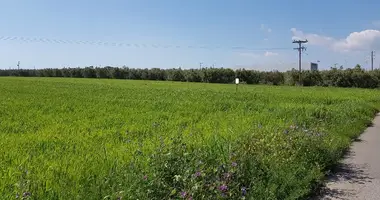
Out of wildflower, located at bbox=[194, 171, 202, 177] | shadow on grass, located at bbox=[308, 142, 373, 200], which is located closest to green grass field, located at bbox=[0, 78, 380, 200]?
wildflower, located at bbox=[194, 171, 202, 177]

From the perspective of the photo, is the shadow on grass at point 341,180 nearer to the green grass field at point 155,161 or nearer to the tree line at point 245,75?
the green grass field at point 155,161

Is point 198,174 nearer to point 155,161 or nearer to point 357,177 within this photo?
point 155,161

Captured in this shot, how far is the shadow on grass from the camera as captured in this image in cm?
579

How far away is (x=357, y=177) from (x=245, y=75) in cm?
6268

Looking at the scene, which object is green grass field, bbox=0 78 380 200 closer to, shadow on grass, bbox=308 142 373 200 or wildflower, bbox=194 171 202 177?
wildflower, bbox=194 171 202 177

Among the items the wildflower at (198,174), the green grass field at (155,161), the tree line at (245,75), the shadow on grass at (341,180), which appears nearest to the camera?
the green grass field at (155,161)

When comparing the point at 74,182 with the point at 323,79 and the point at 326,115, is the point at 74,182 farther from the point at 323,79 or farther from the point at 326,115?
the point at 323,79

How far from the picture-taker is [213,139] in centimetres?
795

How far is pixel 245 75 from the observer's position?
6894 cm

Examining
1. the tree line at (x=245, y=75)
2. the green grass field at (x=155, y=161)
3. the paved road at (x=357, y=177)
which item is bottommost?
the paved road at (x=357, y=177)

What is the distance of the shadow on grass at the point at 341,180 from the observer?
579 cm

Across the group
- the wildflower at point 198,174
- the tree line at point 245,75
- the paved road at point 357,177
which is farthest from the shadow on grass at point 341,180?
the tree line at point 245,75

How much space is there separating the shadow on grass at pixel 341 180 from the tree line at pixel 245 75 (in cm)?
5365

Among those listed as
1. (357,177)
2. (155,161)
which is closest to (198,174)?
(155,161)
